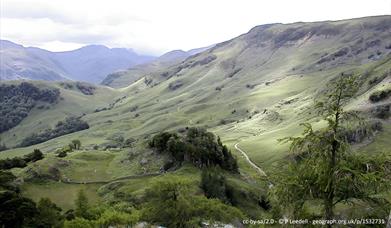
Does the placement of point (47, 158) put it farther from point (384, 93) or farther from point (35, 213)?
point (384, 93)

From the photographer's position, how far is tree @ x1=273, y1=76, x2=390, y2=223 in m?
26.3

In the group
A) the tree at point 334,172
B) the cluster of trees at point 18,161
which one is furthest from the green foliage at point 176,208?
the cluster of trees at point 18,161

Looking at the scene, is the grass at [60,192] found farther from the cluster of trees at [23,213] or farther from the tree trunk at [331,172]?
the tree trunk at [331,172]

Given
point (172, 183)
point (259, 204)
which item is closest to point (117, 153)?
point (259, 204)

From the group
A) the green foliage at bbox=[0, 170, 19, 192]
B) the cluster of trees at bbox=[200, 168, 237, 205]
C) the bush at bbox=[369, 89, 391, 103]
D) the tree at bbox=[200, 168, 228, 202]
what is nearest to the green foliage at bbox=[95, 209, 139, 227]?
the green foliage at bbox=[0, 170, 19, 192]

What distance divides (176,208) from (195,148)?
60.1 metres

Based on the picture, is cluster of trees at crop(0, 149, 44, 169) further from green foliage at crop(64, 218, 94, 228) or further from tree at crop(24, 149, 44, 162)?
green foliage at crop(64, 218, 94, 228)

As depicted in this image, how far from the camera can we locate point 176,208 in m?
52.4

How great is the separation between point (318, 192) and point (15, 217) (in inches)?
2103

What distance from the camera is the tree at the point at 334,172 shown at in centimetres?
2628

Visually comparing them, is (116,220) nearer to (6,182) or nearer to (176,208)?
Result: (176,208)

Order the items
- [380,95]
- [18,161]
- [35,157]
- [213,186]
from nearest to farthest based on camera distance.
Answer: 1. [213,186]
2. [18,161]
3. [35,157]
4. [380,95]

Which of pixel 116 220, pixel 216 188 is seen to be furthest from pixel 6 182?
pixel 216 188

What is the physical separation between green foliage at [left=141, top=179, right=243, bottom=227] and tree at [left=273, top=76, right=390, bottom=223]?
25161 mm
